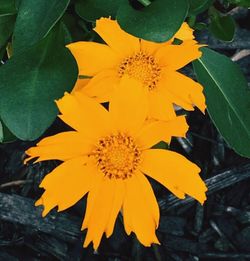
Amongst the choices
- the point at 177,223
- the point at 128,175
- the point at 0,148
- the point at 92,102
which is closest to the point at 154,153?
the point at 128,175

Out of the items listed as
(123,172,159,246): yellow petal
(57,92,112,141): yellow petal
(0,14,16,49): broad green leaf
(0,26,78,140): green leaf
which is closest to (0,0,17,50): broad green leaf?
(0,14,16,49): broad green leaf

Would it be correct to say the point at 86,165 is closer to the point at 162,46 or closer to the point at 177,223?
the point at 162,46

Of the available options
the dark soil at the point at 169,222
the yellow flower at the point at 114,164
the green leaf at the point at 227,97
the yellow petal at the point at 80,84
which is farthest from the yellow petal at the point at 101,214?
the dark soil at the point at 169,222

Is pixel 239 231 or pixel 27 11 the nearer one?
pixel 27 11

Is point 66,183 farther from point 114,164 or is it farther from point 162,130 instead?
point 162,130

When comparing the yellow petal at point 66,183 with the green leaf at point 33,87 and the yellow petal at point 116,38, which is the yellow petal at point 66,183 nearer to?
the green leaf at point 33,87

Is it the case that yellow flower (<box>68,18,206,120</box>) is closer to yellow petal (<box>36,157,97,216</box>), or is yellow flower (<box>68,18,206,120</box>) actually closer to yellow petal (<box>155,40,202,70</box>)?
yellow petal (<box>155,40,202,70</box>)
